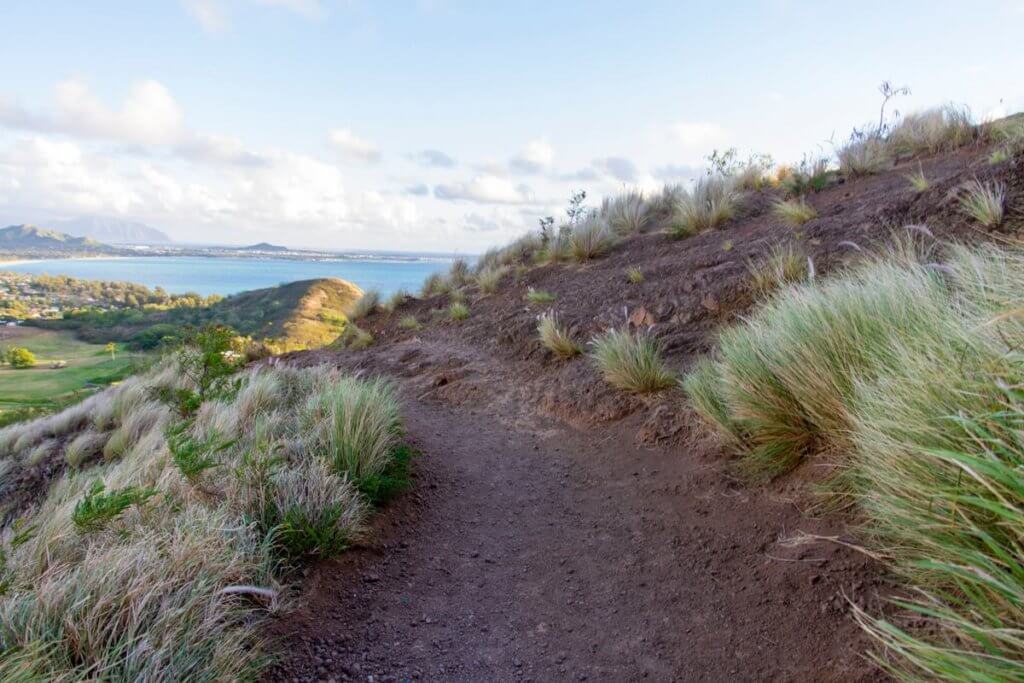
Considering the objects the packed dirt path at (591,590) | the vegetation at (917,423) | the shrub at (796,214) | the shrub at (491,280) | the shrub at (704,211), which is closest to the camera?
the vegetation at (917,423)

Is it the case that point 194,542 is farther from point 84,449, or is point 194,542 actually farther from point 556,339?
point 84,449

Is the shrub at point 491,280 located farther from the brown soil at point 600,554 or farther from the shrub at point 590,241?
the brown soil at point 600,554

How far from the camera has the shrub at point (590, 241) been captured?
42.4 ft

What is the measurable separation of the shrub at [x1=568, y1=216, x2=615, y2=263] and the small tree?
41.2m

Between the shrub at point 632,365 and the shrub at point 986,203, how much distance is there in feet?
12.1

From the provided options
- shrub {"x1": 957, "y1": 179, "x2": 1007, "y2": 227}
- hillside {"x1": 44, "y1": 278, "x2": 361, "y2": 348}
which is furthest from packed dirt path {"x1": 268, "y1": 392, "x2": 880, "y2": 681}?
hillside {"x1": 44, "y1": 278, "x2": 361, "y2": 348}

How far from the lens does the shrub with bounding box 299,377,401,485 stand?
413 centimetres

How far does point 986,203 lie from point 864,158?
7.17 metres

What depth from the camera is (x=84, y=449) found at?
28.8ft

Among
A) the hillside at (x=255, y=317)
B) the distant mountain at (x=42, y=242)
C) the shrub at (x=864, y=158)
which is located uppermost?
the distant mountain at (x=42, y=242)

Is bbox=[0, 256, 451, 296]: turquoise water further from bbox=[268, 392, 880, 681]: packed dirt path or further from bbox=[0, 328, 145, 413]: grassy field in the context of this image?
bbox=[268, 392, 880, 681]: packed dirt path

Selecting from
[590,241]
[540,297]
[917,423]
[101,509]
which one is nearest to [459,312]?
[540,297]

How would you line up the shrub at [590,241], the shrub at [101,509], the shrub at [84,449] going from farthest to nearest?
the shrub at [590,241] → the shrub at [84,449] → the shrub at [101,509]

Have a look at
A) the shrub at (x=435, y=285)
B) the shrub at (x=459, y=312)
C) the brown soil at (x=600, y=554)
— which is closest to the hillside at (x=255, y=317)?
the shrub at (x=435, y=285)
